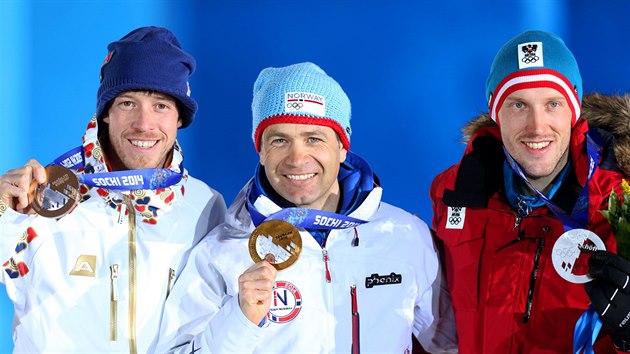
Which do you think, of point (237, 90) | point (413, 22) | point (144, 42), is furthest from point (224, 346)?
point (413, 22)

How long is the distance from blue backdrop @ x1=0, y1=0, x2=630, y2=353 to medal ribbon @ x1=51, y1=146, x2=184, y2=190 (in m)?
→ 1.00

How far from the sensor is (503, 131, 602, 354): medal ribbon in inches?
84.4

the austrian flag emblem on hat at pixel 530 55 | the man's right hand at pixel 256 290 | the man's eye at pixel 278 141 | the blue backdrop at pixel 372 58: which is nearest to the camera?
the man's right hand at pixel 256 290

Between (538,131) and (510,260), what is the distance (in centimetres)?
41

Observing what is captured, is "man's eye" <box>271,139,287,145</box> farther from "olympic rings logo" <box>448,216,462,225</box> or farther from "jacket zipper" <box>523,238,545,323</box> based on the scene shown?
"jacket zipper" <box>523,238,545,323</box>

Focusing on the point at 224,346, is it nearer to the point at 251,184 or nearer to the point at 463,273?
the point at 251,184

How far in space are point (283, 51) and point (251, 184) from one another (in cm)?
120

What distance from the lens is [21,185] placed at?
2131 millimetres

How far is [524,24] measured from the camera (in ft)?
11.4

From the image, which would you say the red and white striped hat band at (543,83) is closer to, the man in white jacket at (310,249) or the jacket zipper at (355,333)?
the man in white jacket at (310,249)

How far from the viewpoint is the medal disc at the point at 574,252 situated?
7.03 ft

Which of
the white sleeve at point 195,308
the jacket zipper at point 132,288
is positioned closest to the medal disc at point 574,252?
the white sleeve at point 195,308

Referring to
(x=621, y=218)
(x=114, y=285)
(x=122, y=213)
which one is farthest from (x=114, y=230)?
(x=621, y=218)

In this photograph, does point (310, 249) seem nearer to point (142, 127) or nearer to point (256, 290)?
point (256, 290)
